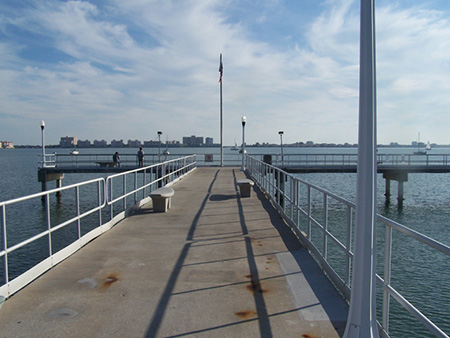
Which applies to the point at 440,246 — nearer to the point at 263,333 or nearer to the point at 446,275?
the point at 263,333

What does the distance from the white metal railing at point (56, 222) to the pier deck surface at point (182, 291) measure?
0.64ft

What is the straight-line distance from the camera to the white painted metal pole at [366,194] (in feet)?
10.2

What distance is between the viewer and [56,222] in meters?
24.2

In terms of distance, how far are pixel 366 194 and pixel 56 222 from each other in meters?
24.1

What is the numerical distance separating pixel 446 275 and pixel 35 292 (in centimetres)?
1124

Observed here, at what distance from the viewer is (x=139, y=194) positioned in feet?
97.2

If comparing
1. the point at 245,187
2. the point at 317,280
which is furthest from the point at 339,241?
the point at 245,187

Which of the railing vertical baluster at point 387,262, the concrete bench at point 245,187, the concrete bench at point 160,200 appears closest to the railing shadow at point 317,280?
the railing vertical baluster at point 387,262

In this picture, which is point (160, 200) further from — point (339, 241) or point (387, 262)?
point (387, 262)

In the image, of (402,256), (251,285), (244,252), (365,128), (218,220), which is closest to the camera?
(365,128)

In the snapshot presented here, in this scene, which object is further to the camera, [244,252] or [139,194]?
[139,194]

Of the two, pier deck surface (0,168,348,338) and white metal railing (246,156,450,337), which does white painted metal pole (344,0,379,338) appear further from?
pier deck surface (0,168,348,338)

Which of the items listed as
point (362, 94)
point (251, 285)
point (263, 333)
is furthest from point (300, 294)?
point (362, 94)

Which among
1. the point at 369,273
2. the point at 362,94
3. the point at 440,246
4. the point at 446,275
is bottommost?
the point at 446,275
